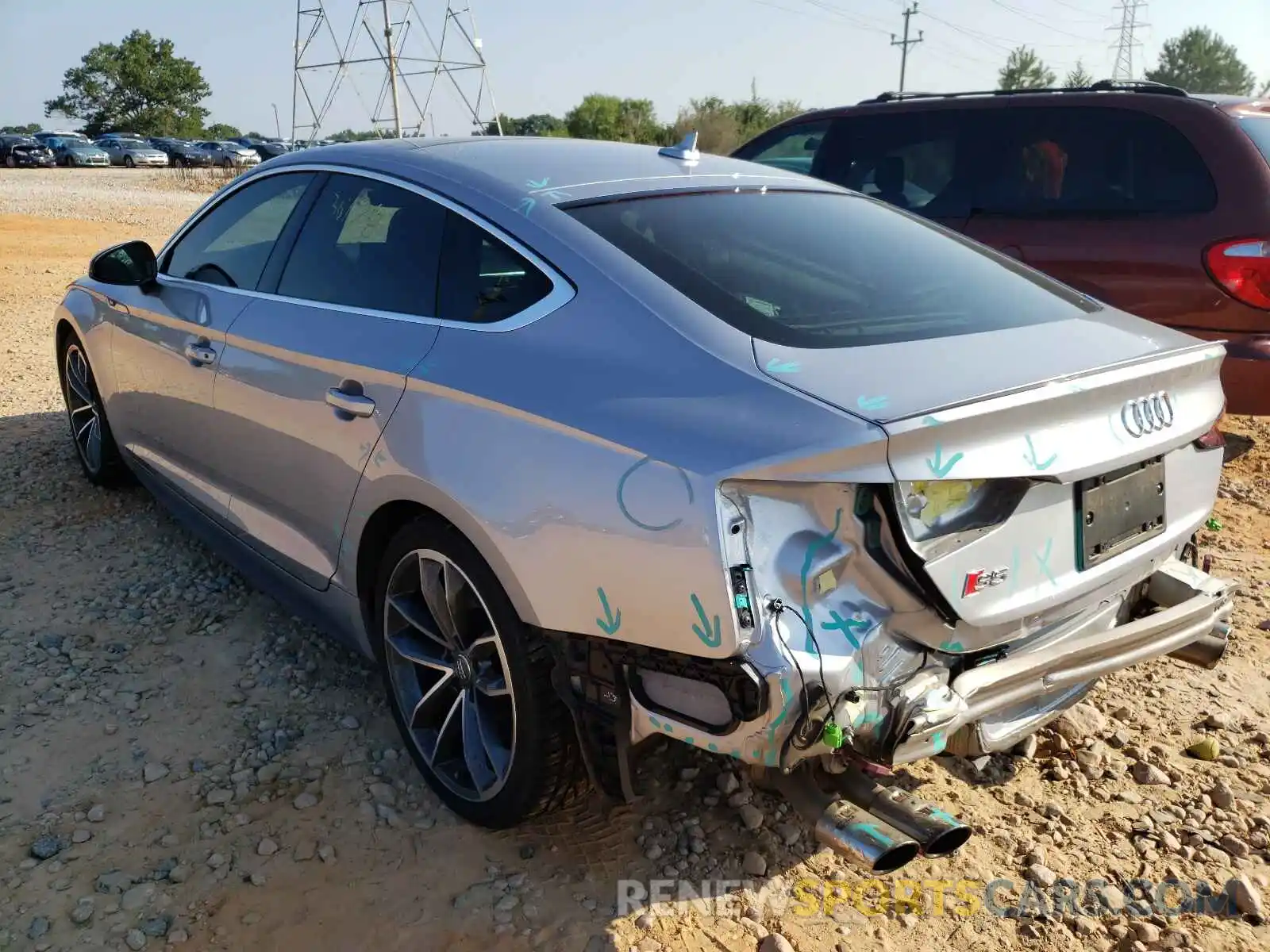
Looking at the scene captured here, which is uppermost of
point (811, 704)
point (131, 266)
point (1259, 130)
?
point (1259, 130)

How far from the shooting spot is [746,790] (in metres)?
2.74

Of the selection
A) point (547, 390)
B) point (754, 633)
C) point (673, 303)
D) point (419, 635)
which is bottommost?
point (419, 635)

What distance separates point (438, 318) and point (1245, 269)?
3.85m

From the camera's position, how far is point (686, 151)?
124 inches

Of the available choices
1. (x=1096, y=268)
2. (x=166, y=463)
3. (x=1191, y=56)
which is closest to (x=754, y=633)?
(x=166, y=463)

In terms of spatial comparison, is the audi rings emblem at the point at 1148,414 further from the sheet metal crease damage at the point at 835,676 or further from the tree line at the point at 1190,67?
the tree line at the point at 1190,67

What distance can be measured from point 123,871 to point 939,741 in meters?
1.94

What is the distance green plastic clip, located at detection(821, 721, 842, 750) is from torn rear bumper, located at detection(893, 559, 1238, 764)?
0.12 metres

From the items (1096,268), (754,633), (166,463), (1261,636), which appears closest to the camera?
(754,633)

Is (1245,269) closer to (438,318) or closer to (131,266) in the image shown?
(438,318)

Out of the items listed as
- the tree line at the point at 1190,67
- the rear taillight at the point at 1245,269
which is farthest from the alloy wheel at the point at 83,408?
the tree line at the point at 1190,67

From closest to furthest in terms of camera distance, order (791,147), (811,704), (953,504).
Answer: (811,704) → (953,504) → (791,147)

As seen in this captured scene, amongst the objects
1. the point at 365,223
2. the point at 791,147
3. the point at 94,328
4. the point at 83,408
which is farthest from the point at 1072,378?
the point at 791,147

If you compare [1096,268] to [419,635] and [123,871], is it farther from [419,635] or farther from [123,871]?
[123,871]
